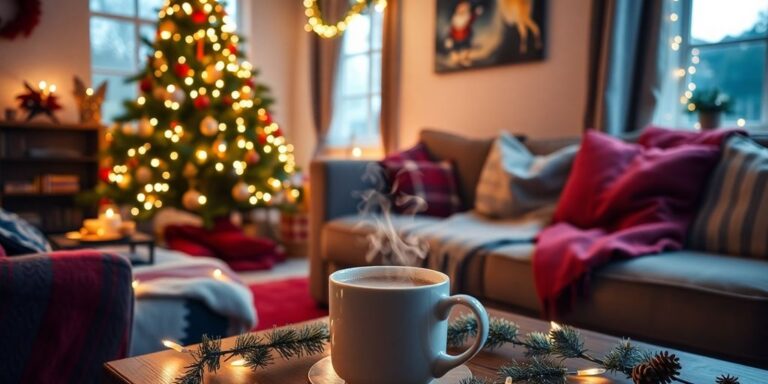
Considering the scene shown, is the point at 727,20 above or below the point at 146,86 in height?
above

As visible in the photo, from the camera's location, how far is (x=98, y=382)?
970 millimetres

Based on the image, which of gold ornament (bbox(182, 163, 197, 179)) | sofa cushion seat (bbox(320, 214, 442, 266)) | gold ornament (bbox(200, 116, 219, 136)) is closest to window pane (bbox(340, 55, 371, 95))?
gold ornament (bbox(200, 116, 219, 136))

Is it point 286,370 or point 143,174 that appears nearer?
point 286,370

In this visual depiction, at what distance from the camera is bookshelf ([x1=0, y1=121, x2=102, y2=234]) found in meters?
4.00

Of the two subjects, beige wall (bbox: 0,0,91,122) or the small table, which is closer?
the small table

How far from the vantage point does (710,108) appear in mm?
2350

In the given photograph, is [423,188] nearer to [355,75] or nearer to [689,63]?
[689,63]

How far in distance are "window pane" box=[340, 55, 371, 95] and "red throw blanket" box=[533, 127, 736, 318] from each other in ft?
8.91

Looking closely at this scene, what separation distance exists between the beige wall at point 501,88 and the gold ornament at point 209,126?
4.26 feet

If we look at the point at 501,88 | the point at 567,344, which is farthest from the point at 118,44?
the point at 567,344

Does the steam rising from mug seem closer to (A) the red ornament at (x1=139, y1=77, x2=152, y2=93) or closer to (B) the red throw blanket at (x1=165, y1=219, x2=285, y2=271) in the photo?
(B) the red throw blanket at (x1=165, y1=219, x2=285, y2=271)

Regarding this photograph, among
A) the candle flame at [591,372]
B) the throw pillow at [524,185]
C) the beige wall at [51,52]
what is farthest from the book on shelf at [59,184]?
the candle flame at [591,372]

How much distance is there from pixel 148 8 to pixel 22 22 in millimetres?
1082

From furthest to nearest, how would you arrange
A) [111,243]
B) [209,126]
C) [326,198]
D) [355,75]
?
[355,75] → [209,126] → [326,198] → [111,243]
